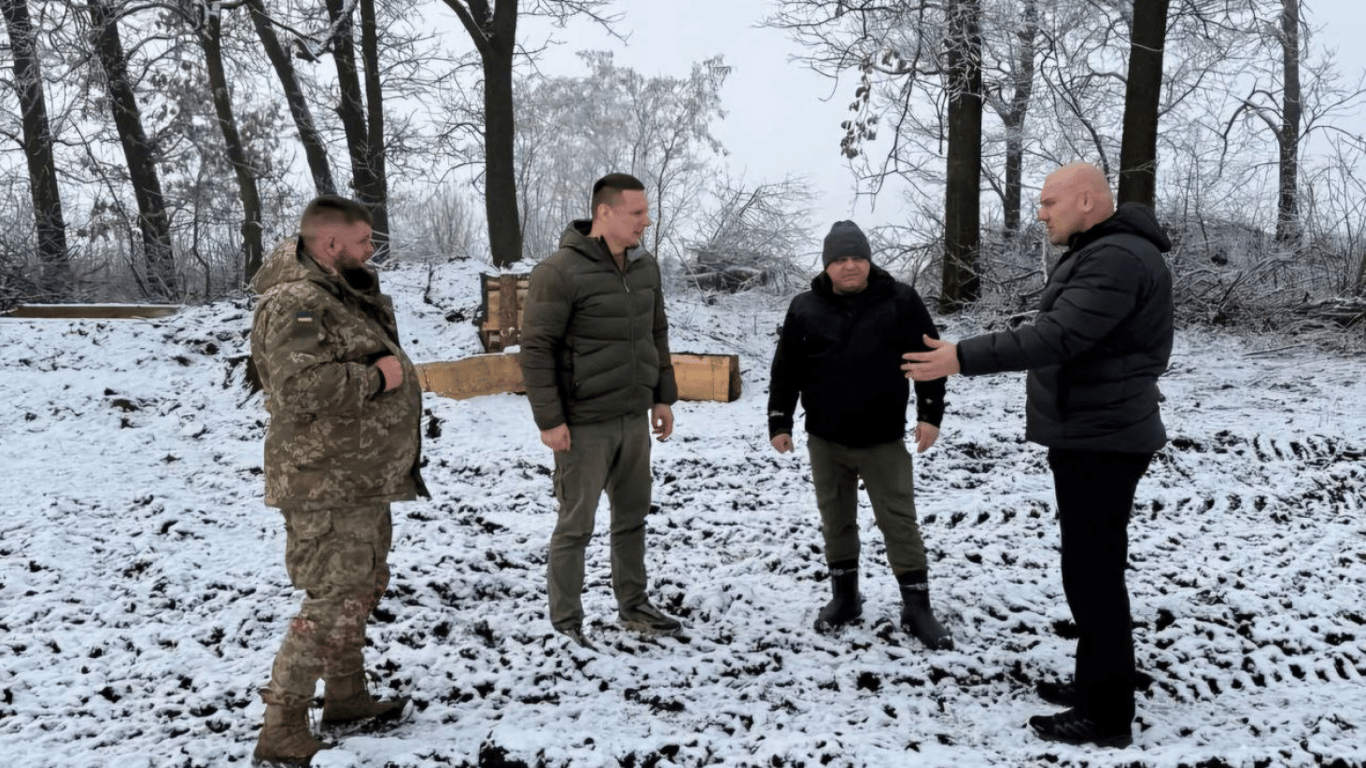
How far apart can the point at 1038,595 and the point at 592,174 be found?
3253cm

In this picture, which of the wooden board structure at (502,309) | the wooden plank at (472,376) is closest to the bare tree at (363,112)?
the wooden board structure at (502,309)

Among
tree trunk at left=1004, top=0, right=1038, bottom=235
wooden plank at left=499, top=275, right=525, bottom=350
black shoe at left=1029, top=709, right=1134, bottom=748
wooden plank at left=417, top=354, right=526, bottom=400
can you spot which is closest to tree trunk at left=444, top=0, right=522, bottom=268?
wooden plank at left=499, top=275, right=525, bottom=350

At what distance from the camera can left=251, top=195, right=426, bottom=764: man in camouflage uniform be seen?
2.92 meters

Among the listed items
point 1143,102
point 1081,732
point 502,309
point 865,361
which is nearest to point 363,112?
point 502,309

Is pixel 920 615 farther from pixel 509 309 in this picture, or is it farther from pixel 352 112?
pixel 352 112

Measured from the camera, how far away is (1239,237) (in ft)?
46.0

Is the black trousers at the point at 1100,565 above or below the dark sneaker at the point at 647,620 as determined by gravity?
above

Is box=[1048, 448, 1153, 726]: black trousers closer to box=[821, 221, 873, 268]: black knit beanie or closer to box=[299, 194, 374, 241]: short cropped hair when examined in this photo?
box=[821, 221, 873, 268]: black knit beanie

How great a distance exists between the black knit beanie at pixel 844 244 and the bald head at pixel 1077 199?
948mm

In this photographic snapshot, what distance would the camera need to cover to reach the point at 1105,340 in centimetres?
300

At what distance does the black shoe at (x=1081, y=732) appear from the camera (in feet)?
10.3

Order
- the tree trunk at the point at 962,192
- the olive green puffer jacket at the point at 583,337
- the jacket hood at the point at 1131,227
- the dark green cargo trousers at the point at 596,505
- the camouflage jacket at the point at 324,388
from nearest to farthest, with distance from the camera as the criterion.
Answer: the camouflage jacket at the point at 324,388 < the jacket hood at the point at 1131,227 < the olive green puffer jacket at the point at 583,337 < the dark green cargo trousers at the point at 596,505 < the tree trunk at the point at 962,192

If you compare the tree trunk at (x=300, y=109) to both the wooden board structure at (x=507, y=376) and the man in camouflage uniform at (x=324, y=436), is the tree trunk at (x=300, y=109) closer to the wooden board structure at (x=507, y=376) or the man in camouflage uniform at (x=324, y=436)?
the wooden board structure at (x=507, y=376)

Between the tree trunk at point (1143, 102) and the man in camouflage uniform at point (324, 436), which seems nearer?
the man in camouflage uniform at point (324, 436)
